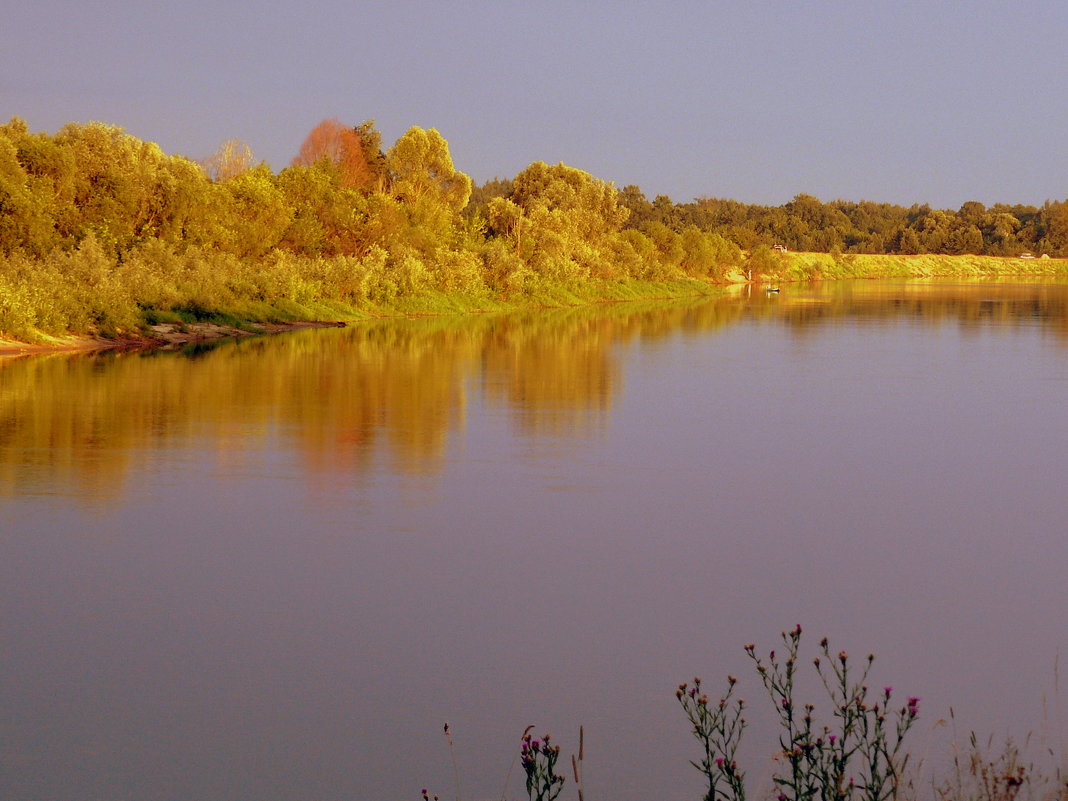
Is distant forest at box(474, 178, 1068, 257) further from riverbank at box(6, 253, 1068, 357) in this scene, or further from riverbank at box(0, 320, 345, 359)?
riverbank at box(0, 320, 345, 359)

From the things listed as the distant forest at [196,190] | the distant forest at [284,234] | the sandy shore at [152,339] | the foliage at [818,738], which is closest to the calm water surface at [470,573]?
the foliage at [818,738]

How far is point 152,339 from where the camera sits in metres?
36.1

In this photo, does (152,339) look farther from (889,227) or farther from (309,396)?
(889,227)

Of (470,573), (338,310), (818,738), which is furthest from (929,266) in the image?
(818,738)

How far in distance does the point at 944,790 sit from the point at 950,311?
2454 inches

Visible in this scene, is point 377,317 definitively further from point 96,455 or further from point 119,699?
point 119,699

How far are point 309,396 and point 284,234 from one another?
3552cm

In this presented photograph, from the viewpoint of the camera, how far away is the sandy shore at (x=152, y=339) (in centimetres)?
3164

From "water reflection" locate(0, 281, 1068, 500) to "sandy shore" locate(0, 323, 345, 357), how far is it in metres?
1.57

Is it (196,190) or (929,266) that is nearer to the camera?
(196,190)

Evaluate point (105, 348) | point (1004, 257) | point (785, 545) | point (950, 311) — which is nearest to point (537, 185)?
point (950, 311)

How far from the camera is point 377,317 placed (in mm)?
50812

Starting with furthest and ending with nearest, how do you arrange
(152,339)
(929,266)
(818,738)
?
(929,266), (152,339), (818,738)

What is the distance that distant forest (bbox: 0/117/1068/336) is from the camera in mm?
38844
